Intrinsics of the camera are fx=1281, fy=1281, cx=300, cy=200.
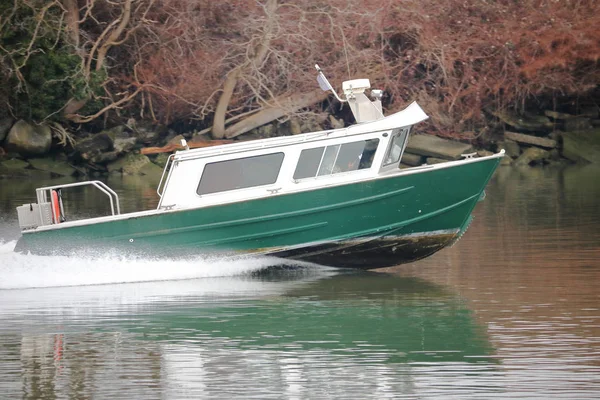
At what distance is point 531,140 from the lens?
1807 inches

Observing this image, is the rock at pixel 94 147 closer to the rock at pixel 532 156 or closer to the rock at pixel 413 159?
the rock at pixel 413 159

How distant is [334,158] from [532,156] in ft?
91.3

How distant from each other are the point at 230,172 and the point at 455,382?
7.34 metres

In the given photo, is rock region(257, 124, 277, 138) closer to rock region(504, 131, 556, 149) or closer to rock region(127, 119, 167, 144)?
rock region(127, 119, 167, 144)

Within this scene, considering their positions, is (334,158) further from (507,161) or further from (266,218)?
(507,161)

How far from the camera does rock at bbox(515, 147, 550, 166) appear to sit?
44.5m

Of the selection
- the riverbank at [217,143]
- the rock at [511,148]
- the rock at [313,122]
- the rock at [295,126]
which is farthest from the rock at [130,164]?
the rock at [511,148]

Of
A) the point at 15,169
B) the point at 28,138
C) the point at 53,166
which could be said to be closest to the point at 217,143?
the point at 53,166

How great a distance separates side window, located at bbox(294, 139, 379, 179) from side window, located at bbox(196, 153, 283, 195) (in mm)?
351

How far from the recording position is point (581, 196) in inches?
1184

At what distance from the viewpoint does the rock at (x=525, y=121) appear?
152ft

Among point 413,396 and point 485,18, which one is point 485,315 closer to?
point 413,396

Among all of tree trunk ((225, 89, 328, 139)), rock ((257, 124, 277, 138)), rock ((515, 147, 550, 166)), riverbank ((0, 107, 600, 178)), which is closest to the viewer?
riverbank ((0, 107, 600, 178))

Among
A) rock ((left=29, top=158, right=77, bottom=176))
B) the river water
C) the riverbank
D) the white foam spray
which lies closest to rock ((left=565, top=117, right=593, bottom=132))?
the riverbank
